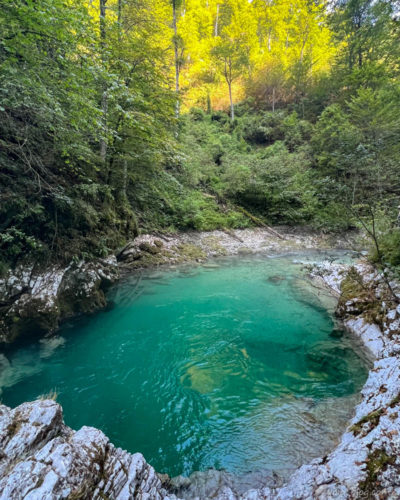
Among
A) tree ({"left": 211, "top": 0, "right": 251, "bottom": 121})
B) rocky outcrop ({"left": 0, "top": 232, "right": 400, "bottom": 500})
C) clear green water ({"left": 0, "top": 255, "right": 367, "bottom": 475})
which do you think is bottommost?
clear green water ({"left": 0, "top": 255, "right": 367, "bottom": 475})

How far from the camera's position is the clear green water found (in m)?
3.01

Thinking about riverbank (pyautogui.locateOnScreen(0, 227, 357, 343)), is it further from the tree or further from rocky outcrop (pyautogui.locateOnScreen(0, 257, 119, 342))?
the tree

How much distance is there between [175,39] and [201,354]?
1797 cm

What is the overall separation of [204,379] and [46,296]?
3.95m

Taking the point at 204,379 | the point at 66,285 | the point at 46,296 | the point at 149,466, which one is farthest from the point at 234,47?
the point at 149,466

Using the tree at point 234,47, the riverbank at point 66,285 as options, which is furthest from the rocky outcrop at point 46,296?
the tree at point 234,47

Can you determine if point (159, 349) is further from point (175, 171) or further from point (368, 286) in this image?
point (175, 171)

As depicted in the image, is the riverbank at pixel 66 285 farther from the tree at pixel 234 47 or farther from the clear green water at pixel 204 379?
the tree at pixel 234 47

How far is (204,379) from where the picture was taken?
4234 mm

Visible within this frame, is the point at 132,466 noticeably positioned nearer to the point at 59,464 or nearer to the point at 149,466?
the point at 149,466

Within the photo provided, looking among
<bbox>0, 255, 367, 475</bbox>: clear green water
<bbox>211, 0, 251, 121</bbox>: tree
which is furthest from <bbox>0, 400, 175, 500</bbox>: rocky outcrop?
<bbox>211, 0, 251, 121</bbox>: tree

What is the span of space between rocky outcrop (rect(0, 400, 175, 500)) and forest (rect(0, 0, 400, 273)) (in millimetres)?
4064

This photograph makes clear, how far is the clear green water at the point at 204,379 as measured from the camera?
3014mm

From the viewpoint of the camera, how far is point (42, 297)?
5.43 metres
